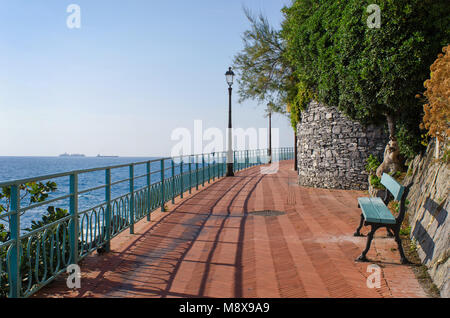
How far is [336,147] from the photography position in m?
12.3

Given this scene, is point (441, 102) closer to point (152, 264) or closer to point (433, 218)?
point (433, 218)

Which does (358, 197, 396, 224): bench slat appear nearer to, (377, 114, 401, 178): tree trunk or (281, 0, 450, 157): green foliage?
(281, 0, 450, 157): green foliage

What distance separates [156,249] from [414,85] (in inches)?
275

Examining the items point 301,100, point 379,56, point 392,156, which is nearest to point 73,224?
point 379,56

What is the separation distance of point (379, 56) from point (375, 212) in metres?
5.19

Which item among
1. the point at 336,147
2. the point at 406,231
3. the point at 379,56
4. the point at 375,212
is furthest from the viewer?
the point at 336,147

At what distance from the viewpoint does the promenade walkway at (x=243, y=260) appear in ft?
13.0

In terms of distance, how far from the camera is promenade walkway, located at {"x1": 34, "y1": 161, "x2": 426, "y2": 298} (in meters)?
3.96

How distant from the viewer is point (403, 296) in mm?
3699

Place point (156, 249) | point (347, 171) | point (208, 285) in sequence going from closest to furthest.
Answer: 1. point (208, 285)
2. point (156, 249)
3. point (347, 171)

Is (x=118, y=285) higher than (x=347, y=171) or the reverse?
the reverse

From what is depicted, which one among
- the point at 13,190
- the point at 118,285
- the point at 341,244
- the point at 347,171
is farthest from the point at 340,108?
the point at 13,190
